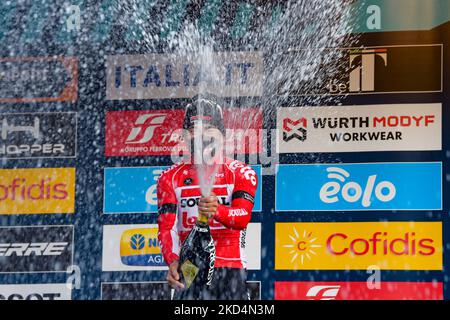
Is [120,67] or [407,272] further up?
[120,67]

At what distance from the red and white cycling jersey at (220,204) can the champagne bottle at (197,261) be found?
0.04 m

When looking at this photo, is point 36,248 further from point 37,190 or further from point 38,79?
point 38,79

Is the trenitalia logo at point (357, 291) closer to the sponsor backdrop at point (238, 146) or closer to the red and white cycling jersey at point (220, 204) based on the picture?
the sponsor backdrop at point (238, 146)

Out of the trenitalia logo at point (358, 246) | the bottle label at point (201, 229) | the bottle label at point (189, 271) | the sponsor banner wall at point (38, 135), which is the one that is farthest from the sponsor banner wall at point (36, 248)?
the trenitalia logo at point (358, 246)

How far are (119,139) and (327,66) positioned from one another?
3.54 ft

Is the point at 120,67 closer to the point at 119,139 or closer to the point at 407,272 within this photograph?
the point at 119,139

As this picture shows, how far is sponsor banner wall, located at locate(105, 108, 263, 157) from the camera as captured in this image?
5160 millimetres

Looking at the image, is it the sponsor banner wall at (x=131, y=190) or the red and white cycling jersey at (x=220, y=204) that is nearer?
the red and white cycling jersey at (x=220, y=204)

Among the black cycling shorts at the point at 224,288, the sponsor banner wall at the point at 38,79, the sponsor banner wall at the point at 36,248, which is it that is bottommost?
the black cycling shorts at the point at 224,288

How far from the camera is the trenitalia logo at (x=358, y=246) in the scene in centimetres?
497

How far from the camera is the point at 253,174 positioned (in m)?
4.92

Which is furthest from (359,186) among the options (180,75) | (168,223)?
(180,75)

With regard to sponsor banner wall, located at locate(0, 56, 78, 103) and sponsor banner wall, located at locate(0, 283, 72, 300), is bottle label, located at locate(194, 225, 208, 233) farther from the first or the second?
sponsor banner wall, located at locate(0, 56, 78, 103)
